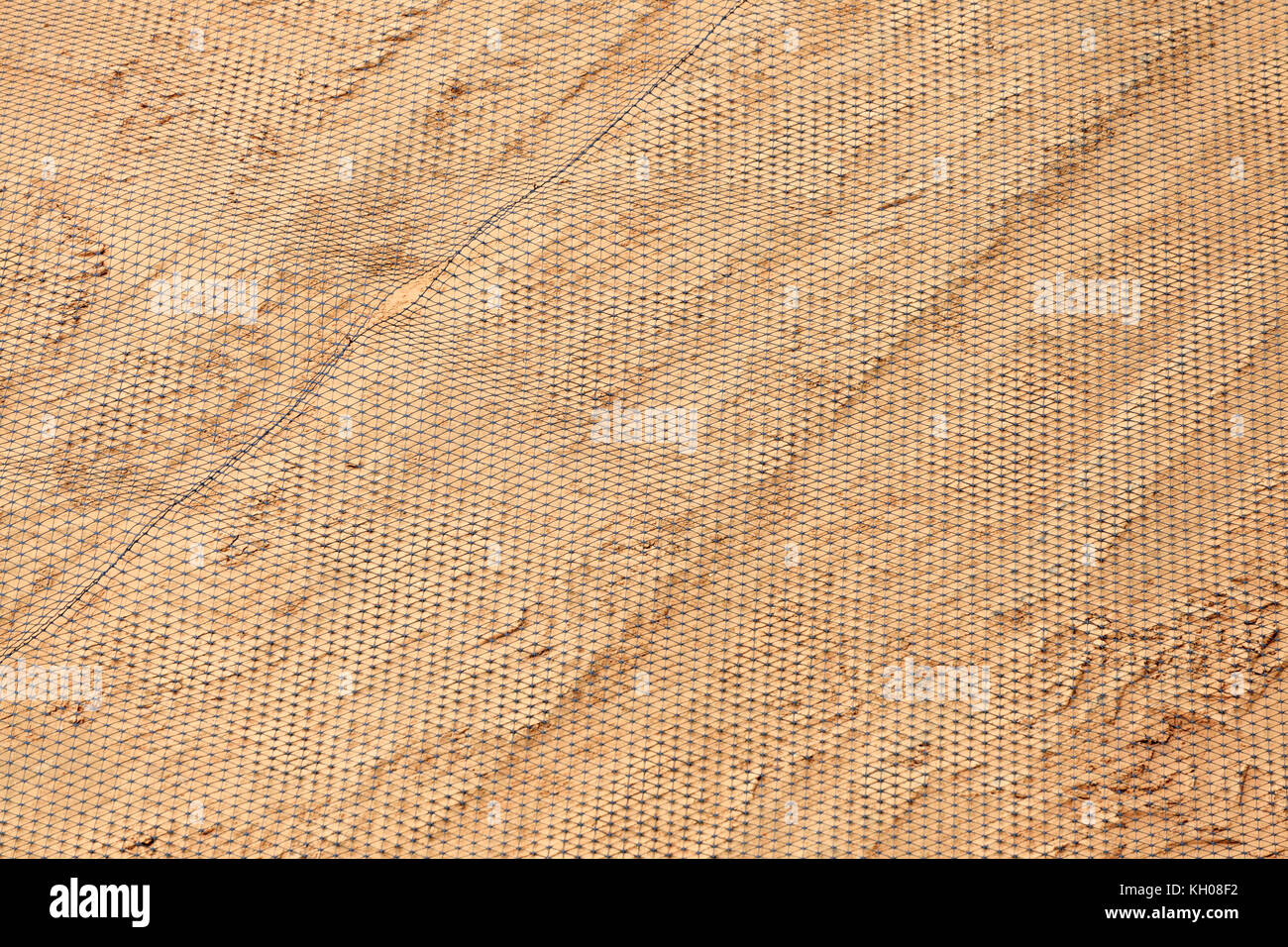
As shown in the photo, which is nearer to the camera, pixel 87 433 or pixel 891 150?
pixel 87 433

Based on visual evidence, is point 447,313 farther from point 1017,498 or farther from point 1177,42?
point 1177,42

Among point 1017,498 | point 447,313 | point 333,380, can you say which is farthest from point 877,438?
point 333,380

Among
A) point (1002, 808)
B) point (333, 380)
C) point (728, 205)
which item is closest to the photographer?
point (1002, 808)

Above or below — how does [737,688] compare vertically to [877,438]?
below

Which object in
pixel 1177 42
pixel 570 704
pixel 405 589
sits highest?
pixel 1177 42

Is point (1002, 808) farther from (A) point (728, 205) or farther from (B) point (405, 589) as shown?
(A) point (728, 205)

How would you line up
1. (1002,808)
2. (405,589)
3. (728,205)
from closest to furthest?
(1002,808) < (405,589) < (728,205)
